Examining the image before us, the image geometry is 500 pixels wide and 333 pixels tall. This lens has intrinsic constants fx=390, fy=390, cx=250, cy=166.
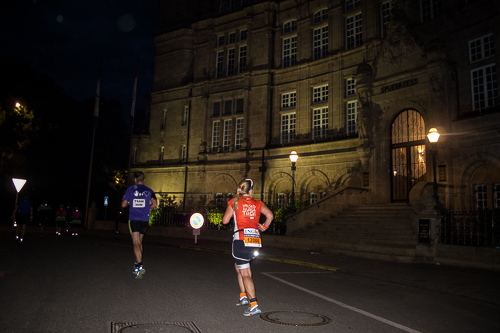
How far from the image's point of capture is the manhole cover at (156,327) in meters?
4.61

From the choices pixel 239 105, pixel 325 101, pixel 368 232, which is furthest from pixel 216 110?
pixel 368 232

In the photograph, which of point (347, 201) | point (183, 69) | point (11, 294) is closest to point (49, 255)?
point (11, 294)

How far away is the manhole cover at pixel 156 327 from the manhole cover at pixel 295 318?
3.80 ft

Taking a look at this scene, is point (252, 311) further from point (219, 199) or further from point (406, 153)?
point (219, 199)

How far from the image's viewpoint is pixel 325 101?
26797 millimetres

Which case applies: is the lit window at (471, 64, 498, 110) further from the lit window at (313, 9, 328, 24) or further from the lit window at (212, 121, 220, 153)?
the lit window at (212, 121, 220, 153)

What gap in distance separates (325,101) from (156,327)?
78.2 ft

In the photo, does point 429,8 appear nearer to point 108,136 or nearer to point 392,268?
point 392,268

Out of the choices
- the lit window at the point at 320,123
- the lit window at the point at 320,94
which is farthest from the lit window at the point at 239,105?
the lit window at the point at 320,123

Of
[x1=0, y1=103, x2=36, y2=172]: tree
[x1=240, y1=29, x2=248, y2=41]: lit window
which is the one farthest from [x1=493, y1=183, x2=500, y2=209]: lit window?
[x1=0, y1=103, x2=36, y2=172]: tree

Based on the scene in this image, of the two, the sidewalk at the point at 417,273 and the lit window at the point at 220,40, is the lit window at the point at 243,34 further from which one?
the sidewalk at the point at 417,273

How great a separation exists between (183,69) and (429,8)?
70.1ft

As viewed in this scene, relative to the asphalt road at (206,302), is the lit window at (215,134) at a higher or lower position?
higher

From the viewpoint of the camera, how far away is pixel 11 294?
627cm
